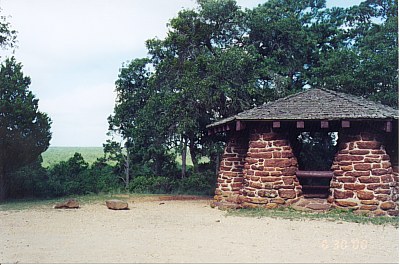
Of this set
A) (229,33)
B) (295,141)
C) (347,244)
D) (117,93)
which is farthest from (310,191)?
(117,93)

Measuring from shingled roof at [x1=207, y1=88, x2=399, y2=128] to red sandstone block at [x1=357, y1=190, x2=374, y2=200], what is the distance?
2.10 meters

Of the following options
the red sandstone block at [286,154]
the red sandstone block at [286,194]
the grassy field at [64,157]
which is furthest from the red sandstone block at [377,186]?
the grassy field at [64,157]

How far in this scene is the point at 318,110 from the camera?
11.9 meters

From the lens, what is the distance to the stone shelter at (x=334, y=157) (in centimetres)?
1103

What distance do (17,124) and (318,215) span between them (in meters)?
13.4

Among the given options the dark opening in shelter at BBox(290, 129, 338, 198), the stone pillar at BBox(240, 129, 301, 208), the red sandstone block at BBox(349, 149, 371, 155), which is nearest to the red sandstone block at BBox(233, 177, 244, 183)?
the stone pillar at BBox(240, 129, 301, 208)

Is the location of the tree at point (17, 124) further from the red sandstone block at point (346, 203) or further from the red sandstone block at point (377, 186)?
the red sandstone block at point (377, 186)

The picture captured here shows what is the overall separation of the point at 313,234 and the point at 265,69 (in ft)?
39.9

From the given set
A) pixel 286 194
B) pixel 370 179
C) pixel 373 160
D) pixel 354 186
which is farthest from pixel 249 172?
pixel 373 160

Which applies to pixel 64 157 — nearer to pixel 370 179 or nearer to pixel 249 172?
pixel 249 172

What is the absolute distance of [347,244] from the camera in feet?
23.6

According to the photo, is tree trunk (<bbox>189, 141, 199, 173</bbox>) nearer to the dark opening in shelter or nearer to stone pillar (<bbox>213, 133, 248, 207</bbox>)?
the dark opening in shelter

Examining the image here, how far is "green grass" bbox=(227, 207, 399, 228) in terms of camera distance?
991cm

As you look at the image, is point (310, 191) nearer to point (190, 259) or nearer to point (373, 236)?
point (373, 236)
